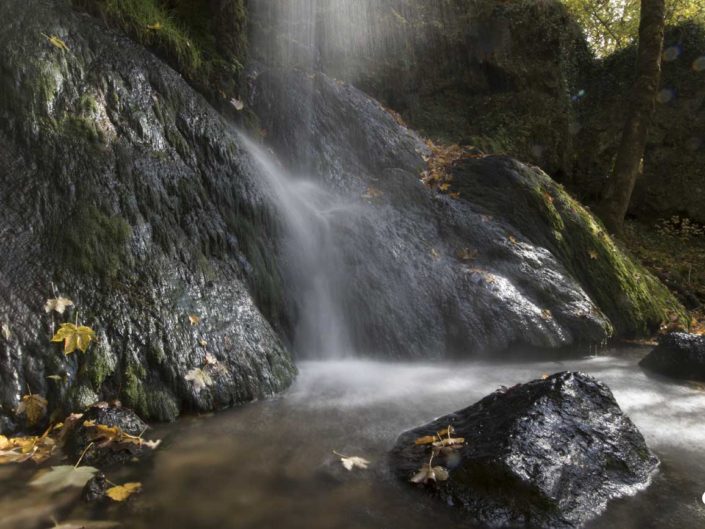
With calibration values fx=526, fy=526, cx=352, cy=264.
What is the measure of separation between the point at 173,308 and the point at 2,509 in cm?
177

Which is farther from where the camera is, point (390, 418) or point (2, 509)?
point (390, 418)

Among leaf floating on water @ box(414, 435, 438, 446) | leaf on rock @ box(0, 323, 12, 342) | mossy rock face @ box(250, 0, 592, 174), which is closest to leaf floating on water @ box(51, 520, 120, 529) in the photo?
leaf on rock @ box(0, 323, 12, 342)

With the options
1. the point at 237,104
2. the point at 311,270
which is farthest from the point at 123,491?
the point at 237,104

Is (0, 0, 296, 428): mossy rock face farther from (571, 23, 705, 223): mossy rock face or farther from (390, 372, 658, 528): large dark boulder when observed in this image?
(571, 23, 705, 223): mossy rock face

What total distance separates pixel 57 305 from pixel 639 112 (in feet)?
33.2

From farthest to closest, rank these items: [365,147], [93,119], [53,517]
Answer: [365,147] → [93,119] → [53,517]

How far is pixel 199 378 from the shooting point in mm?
3596

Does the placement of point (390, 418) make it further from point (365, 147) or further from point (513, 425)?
point (365, 147)

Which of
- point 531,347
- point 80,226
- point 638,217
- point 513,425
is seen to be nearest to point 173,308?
point 80,226

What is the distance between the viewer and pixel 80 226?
3.80m

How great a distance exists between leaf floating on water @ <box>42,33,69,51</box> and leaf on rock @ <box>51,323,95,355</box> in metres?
2.71

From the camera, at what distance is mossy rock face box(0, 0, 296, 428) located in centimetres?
335

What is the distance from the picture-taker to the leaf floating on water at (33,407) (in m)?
2.99

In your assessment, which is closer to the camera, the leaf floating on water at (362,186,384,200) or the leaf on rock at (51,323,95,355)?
the leaf on rock at (51,323,95,355)
